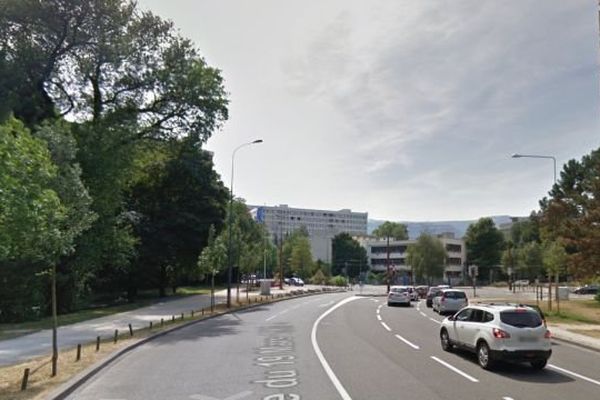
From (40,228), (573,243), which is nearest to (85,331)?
(40,228)

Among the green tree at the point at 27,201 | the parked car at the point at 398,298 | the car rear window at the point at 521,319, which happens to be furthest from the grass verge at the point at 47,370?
the parked car at the point at 398,298

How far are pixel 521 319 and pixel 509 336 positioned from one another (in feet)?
2.13

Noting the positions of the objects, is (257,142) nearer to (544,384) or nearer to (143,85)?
(143,85)

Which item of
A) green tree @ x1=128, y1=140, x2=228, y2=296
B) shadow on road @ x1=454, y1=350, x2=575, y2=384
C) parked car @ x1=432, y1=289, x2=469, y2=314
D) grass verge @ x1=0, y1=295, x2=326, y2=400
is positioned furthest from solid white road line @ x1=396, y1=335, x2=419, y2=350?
green tree @ x1=128, y1=140, x2=228, y2=296

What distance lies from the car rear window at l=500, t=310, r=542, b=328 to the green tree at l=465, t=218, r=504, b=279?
116 metres

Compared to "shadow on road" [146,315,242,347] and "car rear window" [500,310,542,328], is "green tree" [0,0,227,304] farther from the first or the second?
"car rear window" [500,310,542,328]

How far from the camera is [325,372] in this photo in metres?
13.3

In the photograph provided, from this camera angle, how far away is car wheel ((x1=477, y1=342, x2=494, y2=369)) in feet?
46.3

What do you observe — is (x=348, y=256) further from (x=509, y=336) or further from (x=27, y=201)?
(x=27, y=201)

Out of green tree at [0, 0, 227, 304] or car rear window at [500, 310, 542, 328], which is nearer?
car rear window at [500, 310, 542, 328]

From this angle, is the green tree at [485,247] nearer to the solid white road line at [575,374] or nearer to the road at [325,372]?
the road at [325,372]

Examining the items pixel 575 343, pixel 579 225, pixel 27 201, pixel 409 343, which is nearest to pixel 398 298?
pixel 579 225

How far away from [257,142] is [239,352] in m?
24.9

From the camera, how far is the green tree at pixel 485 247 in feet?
413
